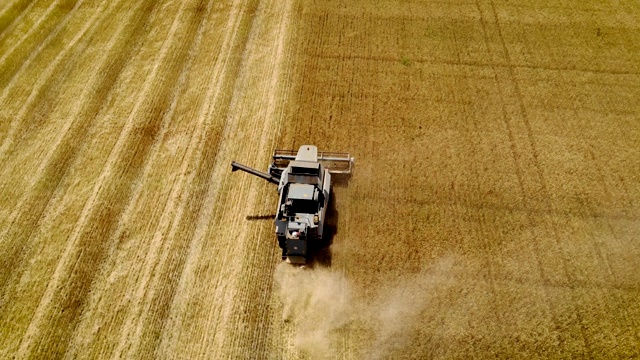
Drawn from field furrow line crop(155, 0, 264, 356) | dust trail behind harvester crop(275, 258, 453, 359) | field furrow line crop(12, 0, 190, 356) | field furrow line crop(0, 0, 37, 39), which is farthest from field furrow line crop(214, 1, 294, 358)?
field furrow line crop(0, 0, 37, 39)

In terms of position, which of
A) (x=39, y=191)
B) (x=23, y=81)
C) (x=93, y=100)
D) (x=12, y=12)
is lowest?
(x=39, y=191)

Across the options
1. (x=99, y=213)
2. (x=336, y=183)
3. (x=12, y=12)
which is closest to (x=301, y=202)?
(x=336, y=183)

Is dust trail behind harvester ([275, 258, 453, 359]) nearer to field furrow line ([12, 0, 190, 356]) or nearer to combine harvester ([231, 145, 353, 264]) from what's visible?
combine harvester ([231, 145, 353, 264])

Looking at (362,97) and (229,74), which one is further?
(229,74)

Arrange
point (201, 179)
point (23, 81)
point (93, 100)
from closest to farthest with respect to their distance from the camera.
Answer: point (201, 179), point (93, 100), point (23, 81)

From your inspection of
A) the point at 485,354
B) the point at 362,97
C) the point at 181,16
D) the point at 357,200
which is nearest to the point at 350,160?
the point at 357,200

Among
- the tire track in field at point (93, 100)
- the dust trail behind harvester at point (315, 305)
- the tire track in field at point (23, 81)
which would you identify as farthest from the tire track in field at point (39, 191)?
the dust trail behind harvester at point (315, 305)

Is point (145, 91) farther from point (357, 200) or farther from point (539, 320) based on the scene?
point (539, 320)

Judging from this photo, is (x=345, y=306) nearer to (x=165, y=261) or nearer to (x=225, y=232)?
(x=225, y=232)
